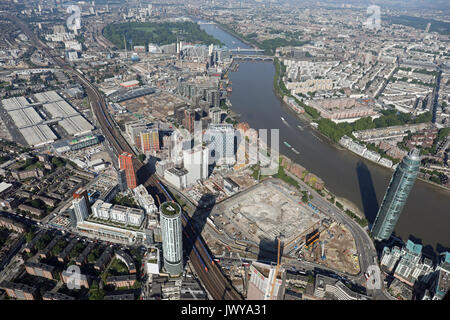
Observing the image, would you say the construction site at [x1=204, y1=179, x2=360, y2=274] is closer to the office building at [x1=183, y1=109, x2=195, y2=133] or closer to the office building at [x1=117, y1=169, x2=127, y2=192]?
the office building at [x1=117, y1=169, x2=127, y2=192]

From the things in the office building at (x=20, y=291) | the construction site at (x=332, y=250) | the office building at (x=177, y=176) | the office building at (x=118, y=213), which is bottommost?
the construction site at (x=332, y=250)

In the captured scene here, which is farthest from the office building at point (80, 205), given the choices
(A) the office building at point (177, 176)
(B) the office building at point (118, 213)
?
(A) the office building at point (177, 176)

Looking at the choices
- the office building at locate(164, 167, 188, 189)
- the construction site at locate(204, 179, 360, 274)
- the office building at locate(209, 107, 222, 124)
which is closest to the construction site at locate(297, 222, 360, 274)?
the construction site at locate(204, 179, 360, 274)

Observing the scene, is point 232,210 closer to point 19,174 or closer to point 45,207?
point 45,207

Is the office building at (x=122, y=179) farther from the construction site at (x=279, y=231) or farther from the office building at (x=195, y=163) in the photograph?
the construction site at (x=279, y=231)

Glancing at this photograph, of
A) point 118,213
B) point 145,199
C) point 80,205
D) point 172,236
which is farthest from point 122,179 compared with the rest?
point 172,236

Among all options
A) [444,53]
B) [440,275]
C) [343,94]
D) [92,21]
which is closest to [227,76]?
[343,94]

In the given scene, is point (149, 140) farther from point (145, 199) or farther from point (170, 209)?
point (170, 209)
